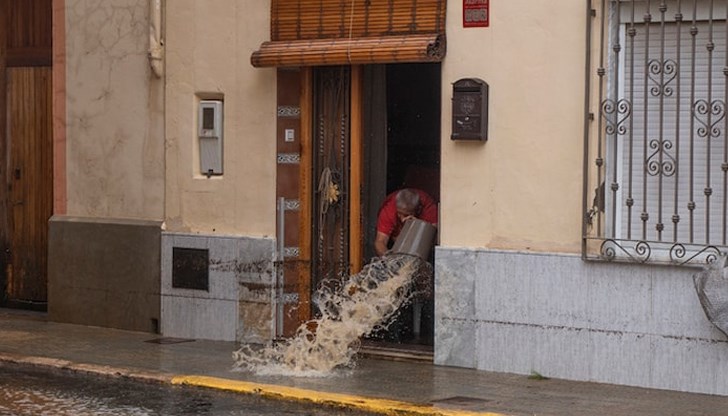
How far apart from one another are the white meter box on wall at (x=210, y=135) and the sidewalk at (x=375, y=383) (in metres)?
1.72

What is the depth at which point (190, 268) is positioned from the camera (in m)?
14.2

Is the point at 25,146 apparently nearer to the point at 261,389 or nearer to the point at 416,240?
the point at 416,240

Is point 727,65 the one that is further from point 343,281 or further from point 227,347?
point 227,347

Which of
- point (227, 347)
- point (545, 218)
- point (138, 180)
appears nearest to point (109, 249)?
point (138, 180)

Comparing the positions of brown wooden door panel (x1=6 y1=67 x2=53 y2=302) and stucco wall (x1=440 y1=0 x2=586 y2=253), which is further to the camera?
brown wooden door panel (x1=6 y1=67 x2=53 y2=302)

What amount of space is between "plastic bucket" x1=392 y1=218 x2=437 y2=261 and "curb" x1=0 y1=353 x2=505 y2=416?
81.5 inches

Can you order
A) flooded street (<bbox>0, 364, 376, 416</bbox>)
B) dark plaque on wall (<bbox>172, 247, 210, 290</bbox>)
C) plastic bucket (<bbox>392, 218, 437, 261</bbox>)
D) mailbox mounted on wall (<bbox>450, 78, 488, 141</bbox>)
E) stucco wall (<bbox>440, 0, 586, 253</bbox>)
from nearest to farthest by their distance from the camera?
flooded street (<bbox>0, 364, 376, 416</bbox>)
stucco wall (<bbox>440, 0, 586, 253</bbox>)
mailbox mounted on wall (<bbox>450, 78, 488, 141</bbox>)
plastic bucket (<bbox>392, 218, 437, 261</bbox>)
dark plaque on wall (<bbox>172, 247, 210, 290</bbox>)

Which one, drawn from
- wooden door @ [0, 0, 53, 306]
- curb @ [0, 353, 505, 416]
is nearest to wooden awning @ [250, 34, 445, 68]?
curb @ [0, 353, 505, 416]

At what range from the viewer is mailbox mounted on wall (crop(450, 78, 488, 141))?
39.8 ft

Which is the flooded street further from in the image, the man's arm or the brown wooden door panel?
the brown wooden door panel

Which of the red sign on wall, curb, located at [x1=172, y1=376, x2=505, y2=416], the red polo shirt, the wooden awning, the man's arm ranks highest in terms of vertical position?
the red sign on wall

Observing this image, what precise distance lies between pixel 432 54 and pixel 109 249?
4.52 meters

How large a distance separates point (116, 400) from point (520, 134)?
3.92 m

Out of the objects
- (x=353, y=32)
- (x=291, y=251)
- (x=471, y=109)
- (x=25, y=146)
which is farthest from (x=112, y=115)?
(x=471, y=109)
